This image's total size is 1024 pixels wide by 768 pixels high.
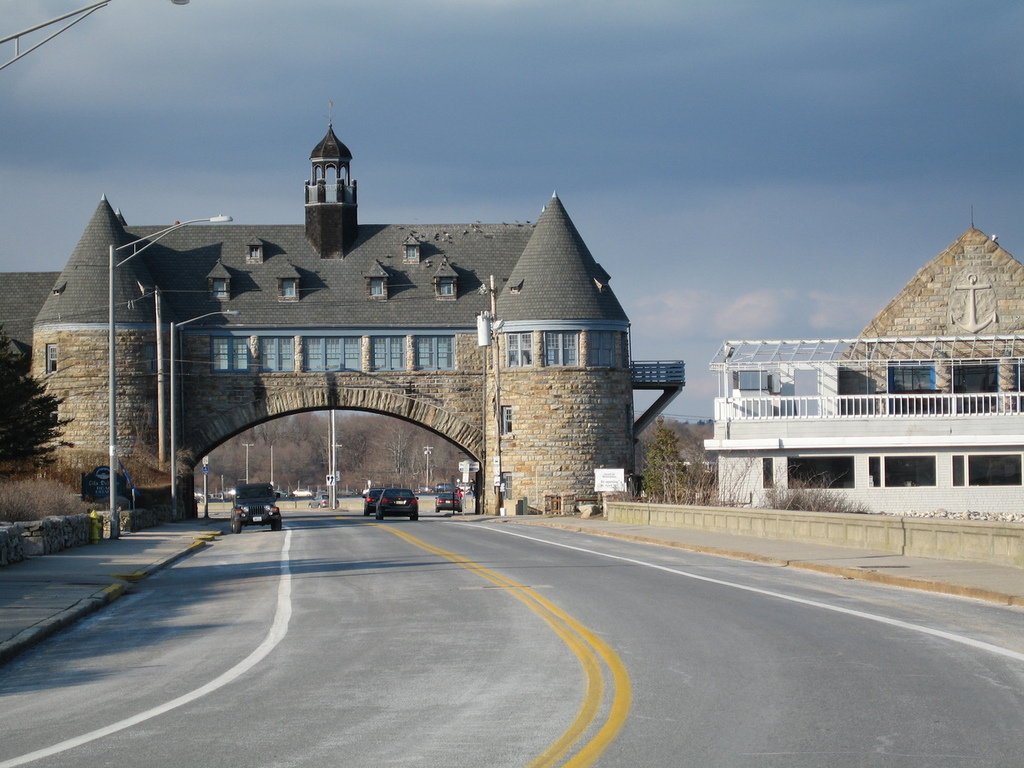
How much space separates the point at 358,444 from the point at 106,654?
18015cm

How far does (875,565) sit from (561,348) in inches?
1760

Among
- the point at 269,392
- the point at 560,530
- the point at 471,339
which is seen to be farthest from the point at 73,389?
the point at 560,530

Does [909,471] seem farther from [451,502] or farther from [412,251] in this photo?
[451,502]

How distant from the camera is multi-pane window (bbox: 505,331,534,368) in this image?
65.8 meters

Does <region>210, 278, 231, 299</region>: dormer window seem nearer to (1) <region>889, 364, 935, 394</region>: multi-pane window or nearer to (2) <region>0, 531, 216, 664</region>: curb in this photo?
(1) <region>889, 364, 935, 394</region>: multi-pane window

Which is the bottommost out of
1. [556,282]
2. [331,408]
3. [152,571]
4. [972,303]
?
[152,571]

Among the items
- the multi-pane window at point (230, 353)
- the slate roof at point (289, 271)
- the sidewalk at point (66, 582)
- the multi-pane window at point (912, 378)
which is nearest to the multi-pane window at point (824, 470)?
the multi-pane window at point (912, 378)

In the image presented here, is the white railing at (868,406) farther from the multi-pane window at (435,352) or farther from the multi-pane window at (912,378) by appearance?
the multi-pane window at (435,352)

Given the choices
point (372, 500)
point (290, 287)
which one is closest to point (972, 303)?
point (372, 500)

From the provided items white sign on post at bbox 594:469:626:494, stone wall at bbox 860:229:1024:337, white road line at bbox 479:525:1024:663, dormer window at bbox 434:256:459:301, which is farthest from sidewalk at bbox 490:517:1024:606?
dormer window at bbox 434:256:459:301

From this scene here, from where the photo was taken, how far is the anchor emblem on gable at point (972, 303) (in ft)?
176

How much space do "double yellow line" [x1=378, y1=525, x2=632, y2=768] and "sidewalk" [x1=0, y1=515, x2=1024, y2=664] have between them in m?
5.62

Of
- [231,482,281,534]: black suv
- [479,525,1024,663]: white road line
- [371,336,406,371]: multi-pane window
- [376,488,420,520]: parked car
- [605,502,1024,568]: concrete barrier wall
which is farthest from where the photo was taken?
[371,336,406,371]: multi-pane window

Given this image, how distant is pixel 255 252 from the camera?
7112cm
